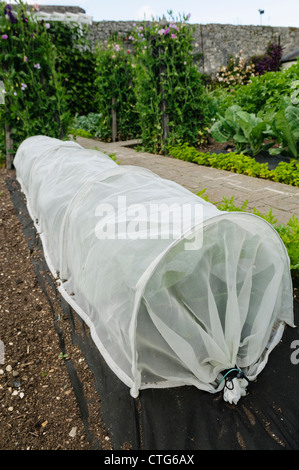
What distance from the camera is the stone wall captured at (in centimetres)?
1124

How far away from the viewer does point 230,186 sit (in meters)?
4.05

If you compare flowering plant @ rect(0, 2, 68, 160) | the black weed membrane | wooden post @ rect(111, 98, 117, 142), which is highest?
flowering plant @ rect(0, 2, 68, 160)

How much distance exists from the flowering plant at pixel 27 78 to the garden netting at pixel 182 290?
4.52 metres

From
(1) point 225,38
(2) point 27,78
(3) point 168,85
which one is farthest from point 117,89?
(1) point 225,38

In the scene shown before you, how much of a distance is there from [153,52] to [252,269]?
5446 millimetres

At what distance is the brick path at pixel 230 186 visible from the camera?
132 inches

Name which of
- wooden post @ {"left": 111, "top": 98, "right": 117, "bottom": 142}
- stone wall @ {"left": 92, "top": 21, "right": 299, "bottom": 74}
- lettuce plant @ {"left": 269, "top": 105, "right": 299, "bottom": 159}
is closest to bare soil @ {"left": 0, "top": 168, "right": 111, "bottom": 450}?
lettuce plant @ {"left": 269, "top": 105, "right": 299, "bottom": 159}

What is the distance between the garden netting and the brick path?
1504 mm

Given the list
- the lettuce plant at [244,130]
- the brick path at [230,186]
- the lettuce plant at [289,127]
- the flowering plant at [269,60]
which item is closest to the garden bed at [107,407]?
the brick path at [230,186]

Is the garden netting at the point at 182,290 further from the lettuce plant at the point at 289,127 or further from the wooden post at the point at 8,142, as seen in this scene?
the wooden post at the point at 8,142

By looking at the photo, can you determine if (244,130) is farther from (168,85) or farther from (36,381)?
(36,381)

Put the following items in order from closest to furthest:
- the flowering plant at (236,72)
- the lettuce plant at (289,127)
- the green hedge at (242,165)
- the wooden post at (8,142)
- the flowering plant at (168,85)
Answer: the green hedge at (242,165) < the lettuce plant at (289,127) < the wooden post at (8,142) < the flowering plant at (168,85) < the flowering plant at (236,72)

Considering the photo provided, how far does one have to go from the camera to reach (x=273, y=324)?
6.10 feet

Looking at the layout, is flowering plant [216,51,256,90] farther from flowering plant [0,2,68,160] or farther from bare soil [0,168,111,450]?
bare soil [0,168,111,450]
